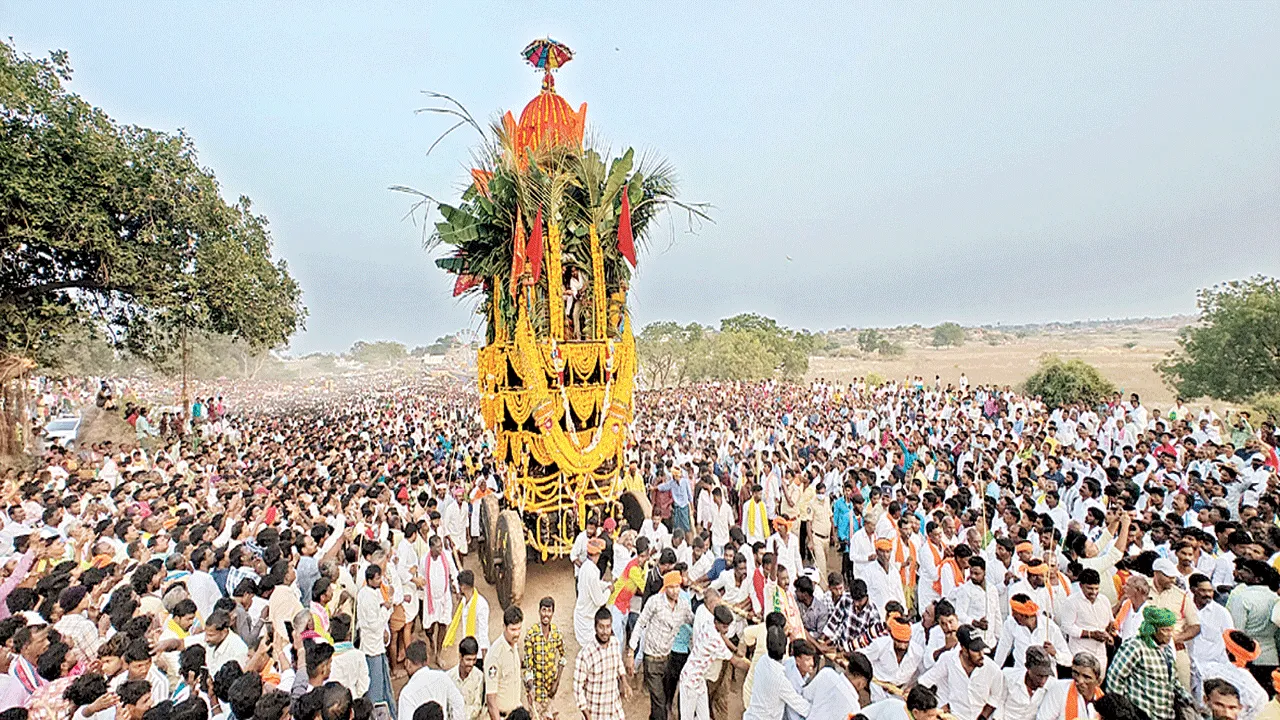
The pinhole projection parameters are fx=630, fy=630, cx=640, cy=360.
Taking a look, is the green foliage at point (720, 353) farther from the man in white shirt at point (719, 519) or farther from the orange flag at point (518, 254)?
the orange flag at point (518, 254)

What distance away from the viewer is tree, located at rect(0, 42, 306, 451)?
11180mm

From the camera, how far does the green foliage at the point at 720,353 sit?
1513 inches

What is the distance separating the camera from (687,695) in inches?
182

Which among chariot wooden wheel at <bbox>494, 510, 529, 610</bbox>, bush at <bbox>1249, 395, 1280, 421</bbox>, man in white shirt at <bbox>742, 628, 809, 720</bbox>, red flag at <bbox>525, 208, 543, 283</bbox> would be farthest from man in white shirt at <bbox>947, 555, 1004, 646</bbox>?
bush at <bbox>1249, 395, 1280, 421</bbox>

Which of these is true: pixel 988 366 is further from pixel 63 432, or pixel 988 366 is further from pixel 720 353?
pixel 63 432

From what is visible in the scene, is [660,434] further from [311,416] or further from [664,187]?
[311,416]

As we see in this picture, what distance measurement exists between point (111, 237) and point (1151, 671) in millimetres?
16384

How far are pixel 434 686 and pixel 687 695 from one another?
6.01 ft

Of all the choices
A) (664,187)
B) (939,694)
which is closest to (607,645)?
(939,694)

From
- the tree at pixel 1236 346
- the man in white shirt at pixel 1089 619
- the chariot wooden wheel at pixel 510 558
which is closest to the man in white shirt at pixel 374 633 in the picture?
the chariot wooden wheel at pixel 510 558

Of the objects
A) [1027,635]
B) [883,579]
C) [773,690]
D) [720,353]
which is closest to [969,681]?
[1027,635]

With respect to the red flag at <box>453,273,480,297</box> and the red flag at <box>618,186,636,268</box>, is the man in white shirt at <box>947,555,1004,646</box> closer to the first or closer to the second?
the red flag at <box>618,186,636,268</box>

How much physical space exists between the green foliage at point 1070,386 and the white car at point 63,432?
2931cm

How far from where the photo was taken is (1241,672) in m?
3.82
